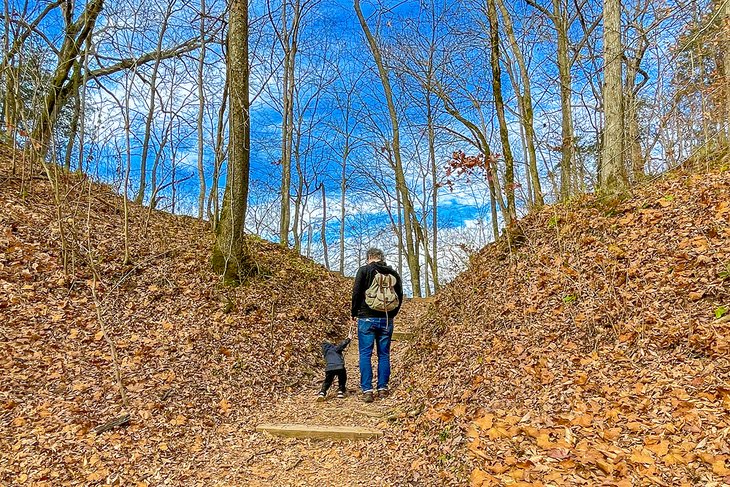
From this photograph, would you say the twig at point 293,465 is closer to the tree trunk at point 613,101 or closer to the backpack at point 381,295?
the backpack at point 381,295

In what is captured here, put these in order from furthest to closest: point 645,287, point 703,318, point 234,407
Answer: point 234,407
point 645,287
point 703,318

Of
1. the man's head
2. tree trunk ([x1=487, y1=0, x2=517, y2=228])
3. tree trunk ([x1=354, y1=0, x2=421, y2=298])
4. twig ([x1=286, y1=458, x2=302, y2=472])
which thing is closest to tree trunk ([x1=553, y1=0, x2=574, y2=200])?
tree trunk ([x1=487, y1=0, x2=517, y2=228])

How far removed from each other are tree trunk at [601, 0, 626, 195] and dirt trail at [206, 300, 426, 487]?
5.00 m

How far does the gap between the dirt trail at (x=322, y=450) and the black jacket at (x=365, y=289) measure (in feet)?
3.76

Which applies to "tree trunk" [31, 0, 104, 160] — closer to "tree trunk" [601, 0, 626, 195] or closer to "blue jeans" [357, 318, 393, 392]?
"blue jeans" [357, 318, 393, 392]

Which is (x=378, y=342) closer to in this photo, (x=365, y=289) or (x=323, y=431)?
(x=365, y=289)

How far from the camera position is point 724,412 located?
2.95 metres

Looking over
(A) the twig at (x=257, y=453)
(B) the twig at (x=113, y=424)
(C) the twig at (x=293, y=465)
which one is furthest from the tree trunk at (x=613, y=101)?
(B) the twig at (x=113, y=424)

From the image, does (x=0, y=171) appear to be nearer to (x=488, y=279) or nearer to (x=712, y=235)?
(x=488, y=279)

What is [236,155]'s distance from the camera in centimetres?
834

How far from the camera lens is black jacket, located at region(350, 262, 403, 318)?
614 cm

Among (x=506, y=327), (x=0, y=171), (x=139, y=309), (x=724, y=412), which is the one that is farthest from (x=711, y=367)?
(x=0, y=171)

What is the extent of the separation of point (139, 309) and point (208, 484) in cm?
389

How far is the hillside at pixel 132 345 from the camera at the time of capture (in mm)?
4367
